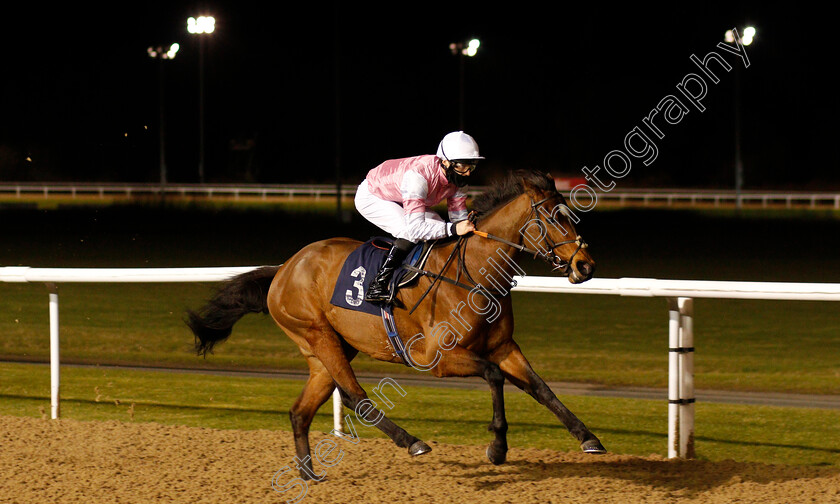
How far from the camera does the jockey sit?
161 inches

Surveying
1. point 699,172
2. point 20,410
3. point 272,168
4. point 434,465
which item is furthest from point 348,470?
point 272,168

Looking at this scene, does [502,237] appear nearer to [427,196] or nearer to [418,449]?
[427,196]

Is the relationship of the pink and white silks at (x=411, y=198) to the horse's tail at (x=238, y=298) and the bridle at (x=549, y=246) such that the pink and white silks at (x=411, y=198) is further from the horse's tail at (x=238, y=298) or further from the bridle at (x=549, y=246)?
the horse's tail at (x=238, y=298)

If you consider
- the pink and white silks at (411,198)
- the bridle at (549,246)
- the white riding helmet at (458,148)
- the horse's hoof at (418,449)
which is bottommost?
the horse's hoof at (418,449)

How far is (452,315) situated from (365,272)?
1.61 feet

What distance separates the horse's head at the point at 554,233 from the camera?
371cm

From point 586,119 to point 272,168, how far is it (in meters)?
12.8

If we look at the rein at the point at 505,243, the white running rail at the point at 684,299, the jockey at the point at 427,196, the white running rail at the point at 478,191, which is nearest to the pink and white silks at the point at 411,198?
the jockey at the point at 427,196

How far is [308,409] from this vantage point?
434cm

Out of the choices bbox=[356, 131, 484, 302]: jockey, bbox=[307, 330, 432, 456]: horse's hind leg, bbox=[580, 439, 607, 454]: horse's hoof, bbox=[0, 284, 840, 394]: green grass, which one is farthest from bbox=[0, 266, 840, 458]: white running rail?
bbox=[0, 284, 840, 394]: green grass

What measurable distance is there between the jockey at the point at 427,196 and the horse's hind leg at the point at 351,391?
344 mm

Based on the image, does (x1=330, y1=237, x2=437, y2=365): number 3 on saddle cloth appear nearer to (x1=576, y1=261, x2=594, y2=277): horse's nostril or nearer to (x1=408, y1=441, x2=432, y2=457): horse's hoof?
(x1=408, y1=441, x2=432, y2=457): horse's hoof

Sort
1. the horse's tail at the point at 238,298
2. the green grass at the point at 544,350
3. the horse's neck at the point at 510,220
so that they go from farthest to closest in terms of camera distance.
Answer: the green grass at the point at 544,350
the horse's tail at the point at 238,298
the horse's neck at the point at 510,220

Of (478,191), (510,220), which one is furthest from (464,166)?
(478,191)
